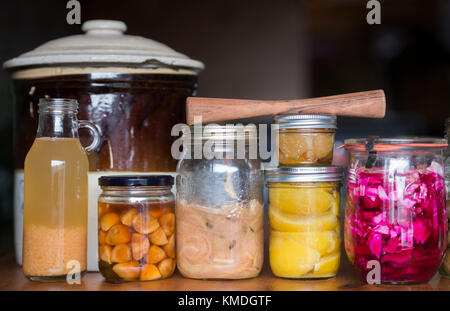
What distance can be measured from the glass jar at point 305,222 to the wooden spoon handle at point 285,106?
0.30 ft

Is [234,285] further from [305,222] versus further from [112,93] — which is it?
[112,93]

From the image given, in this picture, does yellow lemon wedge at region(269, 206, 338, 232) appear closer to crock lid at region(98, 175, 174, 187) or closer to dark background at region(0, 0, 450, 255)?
crock lid at region(98, 175, 174, 187)

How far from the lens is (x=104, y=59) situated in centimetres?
92

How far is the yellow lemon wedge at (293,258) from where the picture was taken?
2.72 feet

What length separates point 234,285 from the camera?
0.82 m

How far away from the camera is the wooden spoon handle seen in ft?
2.83

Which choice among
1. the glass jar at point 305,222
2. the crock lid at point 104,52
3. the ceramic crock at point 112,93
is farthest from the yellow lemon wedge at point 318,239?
the crock lid at point 104,52

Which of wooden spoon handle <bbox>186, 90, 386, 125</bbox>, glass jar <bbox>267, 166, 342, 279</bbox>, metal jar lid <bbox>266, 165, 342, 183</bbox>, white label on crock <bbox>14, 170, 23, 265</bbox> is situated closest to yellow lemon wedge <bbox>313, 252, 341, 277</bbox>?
glass jar <bbox>267, 166, 342, 279</bbox>

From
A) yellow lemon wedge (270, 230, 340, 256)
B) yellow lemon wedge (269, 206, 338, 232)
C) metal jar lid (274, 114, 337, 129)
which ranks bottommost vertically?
yellow lemon wedge (270, 230, 340, 256)

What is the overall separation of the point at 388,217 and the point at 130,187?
0.37 meters

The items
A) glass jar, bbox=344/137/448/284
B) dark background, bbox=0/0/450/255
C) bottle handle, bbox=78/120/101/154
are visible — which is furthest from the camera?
dark background, bbox=0/0/450/255

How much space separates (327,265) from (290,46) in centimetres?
224

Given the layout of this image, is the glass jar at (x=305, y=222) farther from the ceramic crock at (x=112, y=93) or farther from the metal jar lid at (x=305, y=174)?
the ceramic crock at (x=112, y=93)

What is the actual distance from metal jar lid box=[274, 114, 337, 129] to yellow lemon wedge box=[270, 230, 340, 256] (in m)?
0.16
